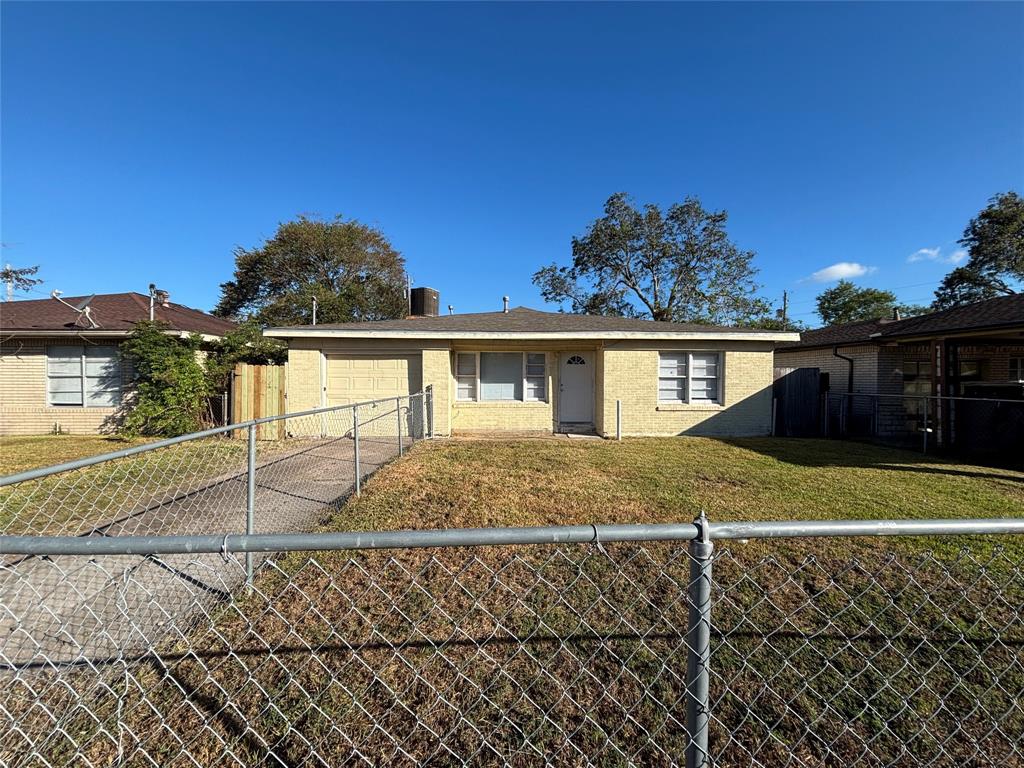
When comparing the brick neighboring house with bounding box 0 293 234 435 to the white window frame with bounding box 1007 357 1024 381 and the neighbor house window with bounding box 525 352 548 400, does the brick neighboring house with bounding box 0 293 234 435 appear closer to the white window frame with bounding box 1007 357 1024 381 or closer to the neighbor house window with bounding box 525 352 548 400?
the neighbor house window with bounding box 525 352 548 400

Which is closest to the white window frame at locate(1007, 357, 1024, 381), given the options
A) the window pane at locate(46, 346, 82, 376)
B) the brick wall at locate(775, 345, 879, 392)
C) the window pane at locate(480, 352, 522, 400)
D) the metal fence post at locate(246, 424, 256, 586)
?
the brick wall at locate(775, 345, 879, 392)

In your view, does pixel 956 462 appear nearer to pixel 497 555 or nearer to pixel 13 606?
pixel 497 555

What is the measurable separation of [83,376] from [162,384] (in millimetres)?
3082

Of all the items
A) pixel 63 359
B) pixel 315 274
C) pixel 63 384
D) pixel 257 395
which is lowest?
pixel 257 395

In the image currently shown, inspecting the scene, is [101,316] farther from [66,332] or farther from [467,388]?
[467,388]

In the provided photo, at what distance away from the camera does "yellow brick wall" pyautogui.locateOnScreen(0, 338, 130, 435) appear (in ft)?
37.6

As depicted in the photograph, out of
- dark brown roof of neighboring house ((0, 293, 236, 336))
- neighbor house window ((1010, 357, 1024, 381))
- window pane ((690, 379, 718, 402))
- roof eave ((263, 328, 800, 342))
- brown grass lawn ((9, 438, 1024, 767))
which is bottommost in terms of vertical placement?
brown grass lawn ((9, 438, 1024, 767))

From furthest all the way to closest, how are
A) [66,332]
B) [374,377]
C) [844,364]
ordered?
1. [844,364]
2. [374,377]
3. [66,332]

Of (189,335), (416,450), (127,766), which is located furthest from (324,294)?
(127,766)

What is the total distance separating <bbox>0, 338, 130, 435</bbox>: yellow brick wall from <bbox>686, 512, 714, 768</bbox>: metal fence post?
15184 millimetres

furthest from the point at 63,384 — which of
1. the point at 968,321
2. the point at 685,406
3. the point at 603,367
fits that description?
the point at 968,321

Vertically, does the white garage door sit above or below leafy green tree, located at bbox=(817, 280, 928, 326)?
below

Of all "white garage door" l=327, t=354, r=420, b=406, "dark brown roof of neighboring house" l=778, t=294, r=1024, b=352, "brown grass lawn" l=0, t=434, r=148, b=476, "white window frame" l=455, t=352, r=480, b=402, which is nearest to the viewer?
"brown grass lawn" l=0, t=434, r=148, b=476

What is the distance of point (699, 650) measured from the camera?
52.2 inches
